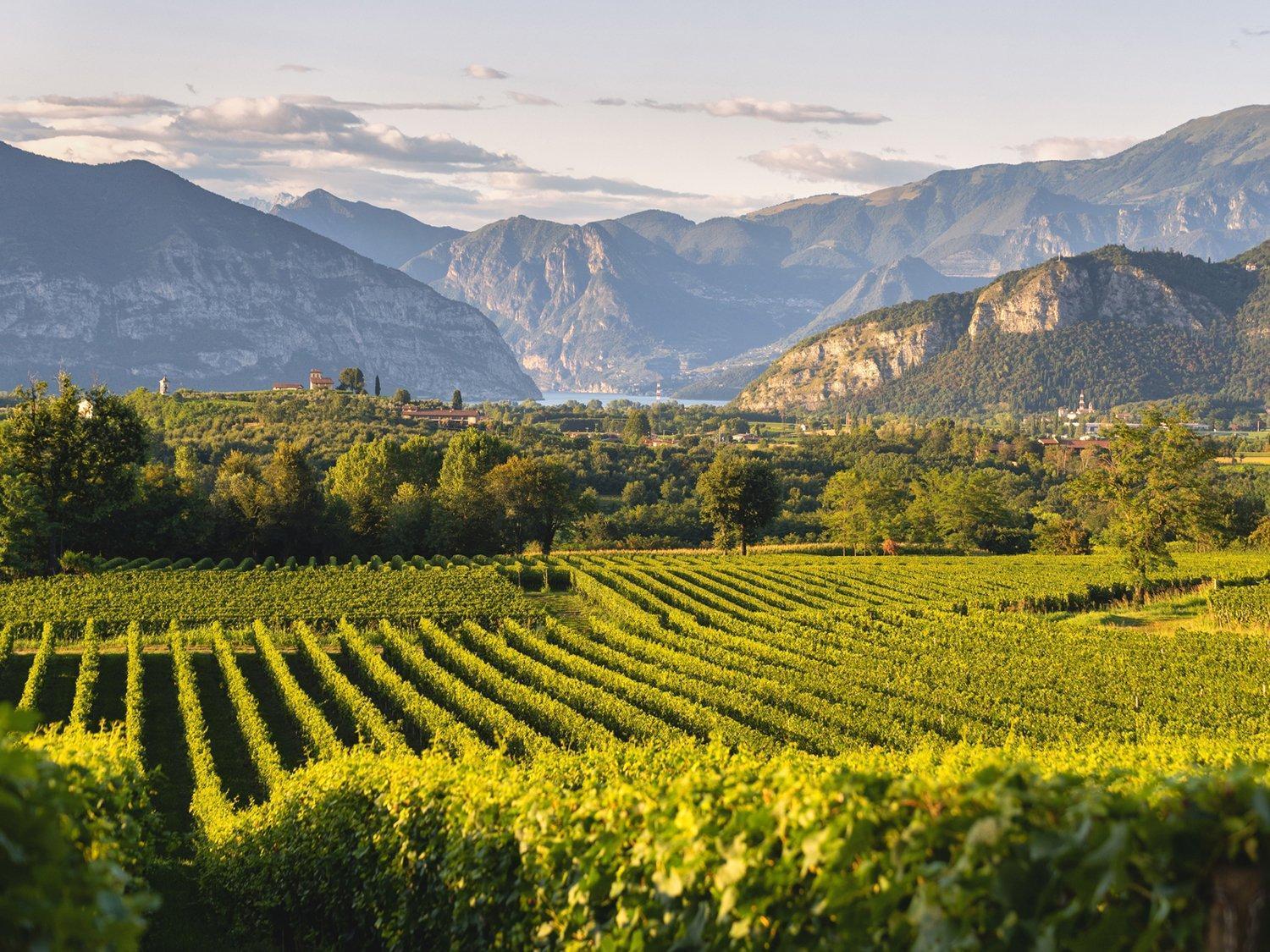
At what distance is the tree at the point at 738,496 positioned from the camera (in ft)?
246

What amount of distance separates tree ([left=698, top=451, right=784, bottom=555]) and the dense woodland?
15 centimetres

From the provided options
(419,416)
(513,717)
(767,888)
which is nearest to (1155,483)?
(513,717)

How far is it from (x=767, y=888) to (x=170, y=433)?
131 meters

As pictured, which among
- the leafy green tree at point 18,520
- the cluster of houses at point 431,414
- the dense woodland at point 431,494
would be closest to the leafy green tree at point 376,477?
the dense woodland at point 431,494

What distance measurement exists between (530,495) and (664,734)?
167ft

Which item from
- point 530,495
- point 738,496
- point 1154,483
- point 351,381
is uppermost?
point 351,381

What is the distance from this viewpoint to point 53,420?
55.4 m

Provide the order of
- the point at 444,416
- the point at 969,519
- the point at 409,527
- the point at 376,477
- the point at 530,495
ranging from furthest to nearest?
the point at 444,416 < the point at 969,519 < the point at 376,477 < the point at 530,495 < the point at 409,527

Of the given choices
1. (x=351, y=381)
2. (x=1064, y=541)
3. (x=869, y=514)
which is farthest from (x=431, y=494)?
(x=351, y=381)

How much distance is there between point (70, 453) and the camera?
55656 mm

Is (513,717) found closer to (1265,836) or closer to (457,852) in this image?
(457,852)

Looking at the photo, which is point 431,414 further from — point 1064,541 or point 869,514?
point 1064,541

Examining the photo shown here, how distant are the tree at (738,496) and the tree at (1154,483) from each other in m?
25.6

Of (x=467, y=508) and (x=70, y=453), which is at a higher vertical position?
(x=70, y=453)
